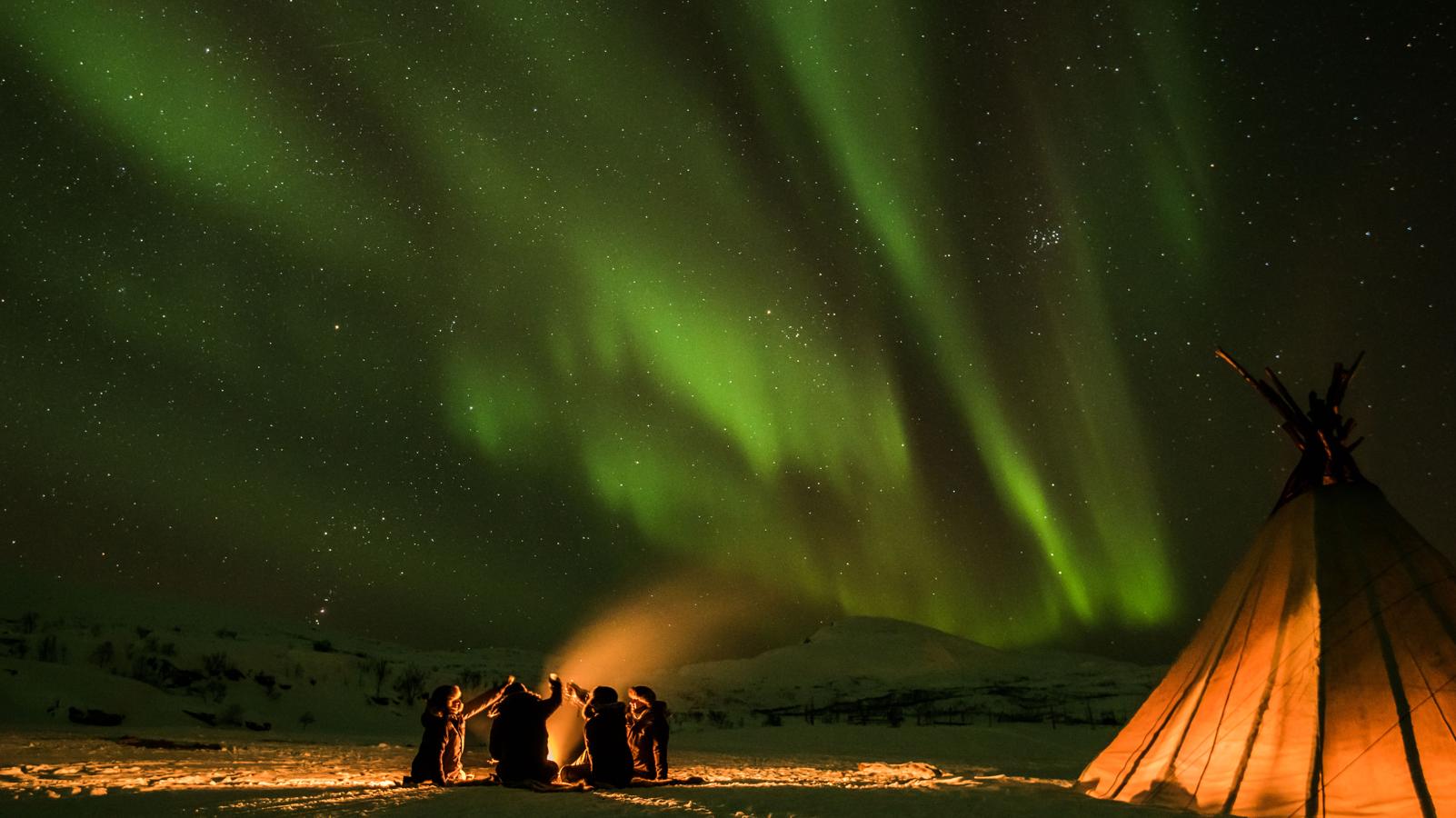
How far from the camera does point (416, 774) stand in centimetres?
1126

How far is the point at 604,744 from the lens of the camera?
1147 cm

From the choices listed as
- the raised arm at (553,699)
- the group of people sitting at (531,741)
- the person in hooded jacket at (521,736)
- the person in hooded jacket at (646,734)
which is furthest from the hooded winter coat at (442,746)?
the person in hooded jacket at (646,734)

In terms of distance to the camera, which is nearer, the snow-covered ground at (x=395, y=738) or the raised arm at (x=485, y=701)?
the snow-covered ground at (x=395, y=738)

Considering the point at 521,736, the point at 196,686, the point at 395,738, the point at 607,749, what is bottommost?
the point at 395,738

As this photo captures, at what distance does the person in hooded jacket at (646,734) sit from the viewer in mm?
12008

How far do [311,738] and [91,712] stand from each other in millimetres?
4634

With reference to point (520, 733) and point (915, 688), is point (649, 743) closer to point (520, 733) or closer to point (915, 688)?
point (520, 733)

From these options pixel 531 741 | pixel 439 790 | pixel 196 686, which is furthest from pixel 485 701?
pixel 196 686

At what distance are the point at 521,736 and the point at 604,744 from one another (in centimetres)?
106

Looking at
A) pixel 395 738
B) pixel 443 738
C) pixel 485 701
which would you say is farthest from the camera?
pixel 395 738

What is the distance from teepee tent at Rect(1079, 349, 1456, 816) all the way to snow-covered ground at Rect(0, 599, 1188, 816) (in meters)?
1.15

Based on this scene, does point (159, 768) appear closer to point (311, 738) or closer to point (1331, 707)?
point (311, 738)

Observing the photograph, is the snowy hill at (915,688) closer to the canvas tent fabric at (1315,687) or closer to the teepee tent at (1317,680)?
the teepee tent at (1317,680)

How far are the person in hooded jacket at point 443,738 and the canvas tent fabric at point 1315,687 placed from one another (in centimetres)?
780
